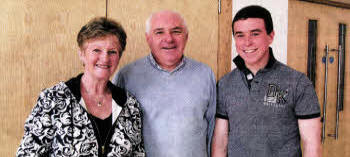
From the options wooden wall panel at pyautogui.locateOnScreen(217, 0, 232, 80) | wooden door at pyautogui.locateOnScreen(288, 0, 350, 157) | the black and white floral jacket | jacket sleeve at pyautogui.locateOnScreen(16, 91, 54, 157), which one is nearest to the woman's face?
the black and white floral jacket

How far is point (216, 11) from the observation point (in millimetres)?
2268

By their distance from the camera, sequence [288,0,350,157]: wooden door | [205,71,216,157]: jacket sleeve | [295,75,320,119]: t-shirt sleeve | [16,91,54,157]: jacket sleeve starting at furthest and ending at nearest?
[288,0,350,157]: wooden door < [205,71,216,157]: jacket sleeve < [295,75,320,119]: t-shirt sleeve < [16,91,54,157]: jacket sleeve

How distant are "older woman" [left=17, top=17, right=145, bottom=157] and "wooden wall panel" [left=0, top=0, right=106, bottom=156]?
0.40 meters

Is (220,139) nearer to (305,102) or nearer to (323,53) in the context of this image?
(305,102)

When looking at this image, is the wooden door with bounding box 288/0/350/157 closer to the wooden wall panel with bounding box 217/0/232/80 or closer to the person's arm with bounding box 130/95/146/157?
the wooden wall panel with bounding box 217/0/232/80

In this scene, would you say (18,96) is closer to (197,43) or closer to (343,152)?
(197,43)

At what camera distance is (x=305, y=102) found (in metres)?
1.47

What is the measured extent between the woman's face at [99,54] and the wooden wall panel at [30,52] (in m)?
0.43

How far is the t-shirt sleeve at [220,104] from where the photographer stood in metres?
1.70

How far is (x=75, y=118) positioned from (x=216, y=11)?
1.40 metres

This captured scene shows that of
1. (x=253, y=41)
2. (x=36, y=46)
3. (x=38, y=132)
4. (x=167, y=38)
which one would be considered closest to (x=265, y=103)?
(x=253, y=41)

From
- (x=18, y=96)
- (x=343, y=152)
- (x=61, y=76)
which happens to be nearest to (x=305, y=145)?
(x=61, y=76)

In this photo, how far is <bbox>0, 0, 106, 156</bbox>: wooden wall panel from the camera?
5.34ft

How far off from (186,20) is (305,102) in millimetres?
1046
